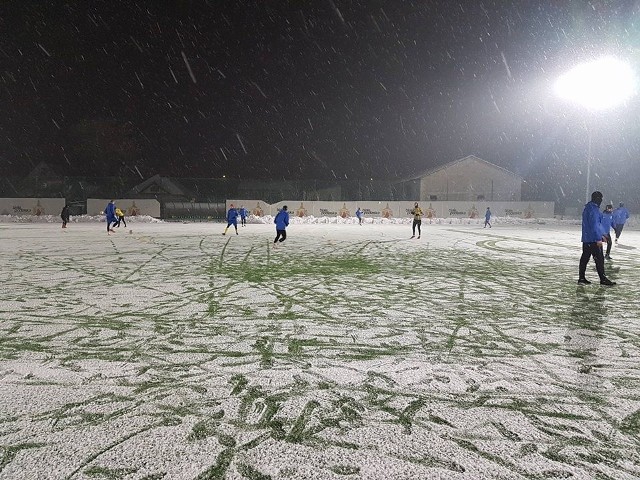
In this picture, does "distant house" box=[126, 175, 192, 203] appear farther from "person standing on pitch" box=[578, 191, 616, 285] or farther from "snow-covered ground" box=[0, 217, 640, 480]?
"person standing on pitch" box=[578, 191, 616, 285]

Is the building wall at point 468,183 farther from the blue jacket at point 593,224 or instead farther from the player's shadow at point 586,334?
the player's shadow at point 586,334

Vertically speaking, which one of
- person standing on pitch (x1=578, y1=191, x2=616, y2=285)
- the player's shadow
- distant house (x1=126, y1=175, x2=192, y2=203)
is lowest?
the player's shadow

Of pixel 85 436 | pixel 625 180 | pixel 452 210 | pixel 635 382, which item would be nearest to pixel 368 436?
pixel 85 436

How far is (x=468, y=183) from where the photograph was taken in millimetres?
48750

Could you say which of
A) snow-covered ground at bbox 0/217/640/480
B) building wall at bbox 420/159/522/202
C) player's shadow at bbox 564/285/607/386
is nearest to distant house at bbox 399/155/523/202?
building wall at bbox 420/159/522/202

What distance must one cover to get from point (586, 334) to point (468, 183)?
46.4 metres

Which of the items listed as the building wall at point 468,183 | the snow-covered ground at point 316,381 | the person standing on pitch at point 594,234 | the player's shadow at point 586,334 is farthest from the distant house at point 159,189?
the player's shadow at point 586,334

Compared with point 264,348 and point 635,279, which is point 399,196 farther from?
point 264,348

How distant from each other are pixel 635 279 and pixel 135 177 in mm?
51657

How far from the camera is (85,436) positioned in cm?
254

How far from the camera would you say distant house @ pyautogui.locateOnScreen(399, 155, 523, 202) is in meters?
47.8

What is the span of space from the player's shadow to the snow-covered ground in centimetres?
3

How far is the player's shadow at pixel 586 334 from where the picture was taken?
3561mm

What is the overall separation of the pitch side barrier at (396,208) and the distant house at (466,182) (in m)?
5.59
